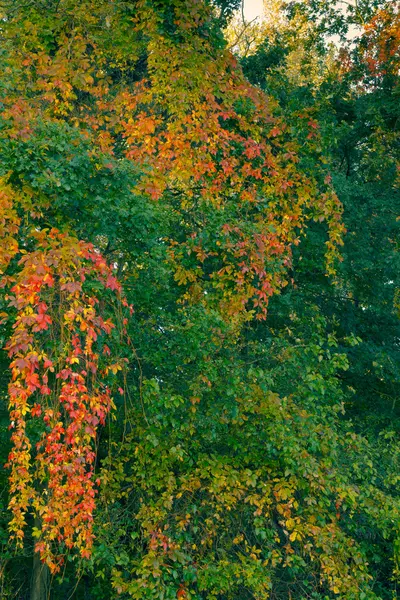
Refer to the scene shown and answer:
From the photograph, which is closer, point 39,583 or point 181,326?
point 181,326

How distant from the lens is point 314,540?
7508mm

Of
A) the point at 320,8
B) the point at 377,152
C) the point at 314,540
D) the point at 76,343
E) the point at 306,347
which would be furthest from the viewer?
the point at 320,8

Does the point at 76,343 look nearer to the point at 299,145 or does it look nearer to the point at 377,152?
the point at 299,145

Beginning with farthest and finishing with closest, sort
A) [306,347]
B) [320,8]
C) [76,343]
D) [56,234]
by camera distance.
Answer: [320,8]
[306,347]
[56,234]
[76,343]

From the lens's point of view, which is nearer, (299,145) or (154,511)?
(154,511)

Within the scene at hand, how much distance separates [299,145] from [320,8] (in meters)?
5.05

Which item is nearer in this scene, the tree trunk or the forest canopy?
the forest canopy

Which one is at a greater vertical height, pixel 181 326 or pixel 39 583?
pixel 181 326

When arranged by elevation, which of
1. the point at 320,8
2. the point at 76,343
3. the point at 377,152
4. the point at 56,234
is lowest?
the point at 76,343

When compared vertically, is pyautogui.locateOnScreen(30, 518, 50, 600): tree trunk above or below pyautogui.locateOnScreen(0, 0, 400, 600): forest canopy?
below

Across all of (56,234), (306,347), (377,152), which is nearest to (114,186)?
(56,234)

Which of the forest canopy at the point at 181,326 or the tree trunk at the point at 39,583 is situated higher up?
the forest canopy at the point at 181,326

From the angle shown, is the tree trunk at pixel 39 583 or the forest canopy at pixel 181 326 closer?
the forest canopy at pixel 181 326

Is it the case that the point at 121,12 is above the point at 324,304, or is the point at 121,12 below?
above
